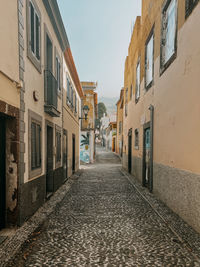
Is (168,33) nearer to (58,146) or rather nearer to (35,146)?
(35,146)

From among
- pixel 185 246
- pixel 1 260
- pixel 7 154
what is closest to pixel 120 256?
pixel 185 246

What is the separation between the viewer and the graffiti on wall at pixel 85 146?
21953mm

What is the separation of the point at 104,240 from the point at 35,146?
3.06 m

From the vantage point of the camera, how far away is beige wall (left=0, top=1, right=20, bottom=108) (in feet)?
12.4

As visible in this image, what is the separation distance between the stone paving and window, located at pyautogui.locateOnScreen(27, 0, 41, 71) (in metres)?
4.14

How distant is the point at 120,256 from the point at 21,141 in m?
3.01

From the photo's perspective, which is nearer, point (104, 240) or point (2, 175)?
point (104, 240)

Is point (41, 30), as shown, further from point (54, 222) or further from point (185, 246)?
point (185, 246)

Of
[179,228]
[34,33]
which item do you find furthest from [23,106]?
[179,228]

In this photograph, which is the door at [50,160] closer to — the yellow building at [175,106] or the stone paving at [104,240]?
the stone paving at [104,240]

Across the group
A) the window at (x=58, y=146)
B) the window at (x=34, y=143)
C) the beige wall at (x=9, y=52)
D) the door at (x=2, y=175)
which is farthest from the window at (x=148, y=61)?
the door at (x=2, y=175)

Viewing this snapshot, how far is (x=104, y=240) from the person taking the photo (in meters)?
3.83

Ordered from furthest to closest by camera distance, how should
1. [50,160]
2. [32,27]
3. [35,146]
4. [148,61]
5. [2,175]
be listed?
[148,61] < [50,160] < [35,146] < [32,27] < [2,175]

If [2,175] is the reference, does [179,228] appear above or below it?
below
